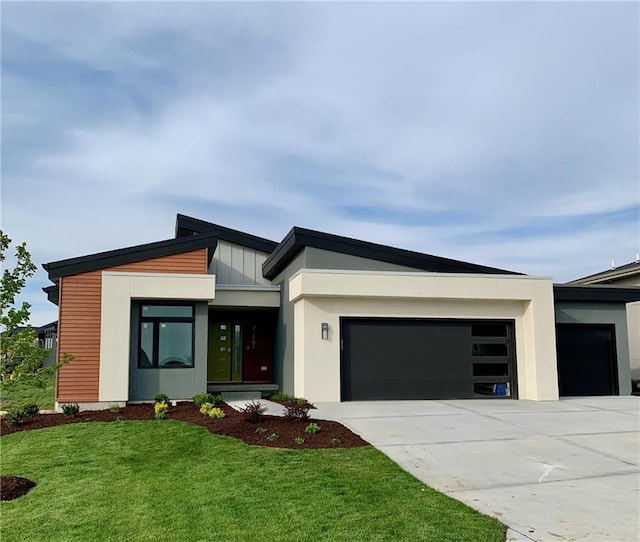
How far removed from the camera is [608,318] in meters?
15.7

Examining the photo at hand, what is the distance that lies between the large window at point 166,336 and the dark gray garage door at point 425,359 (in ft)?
13.2

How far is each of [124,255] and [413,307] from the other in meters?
7.60

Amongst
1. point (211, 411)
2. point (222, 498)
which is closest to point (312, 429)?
point (211, 411)

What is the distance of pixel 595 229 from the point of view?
2309 cm

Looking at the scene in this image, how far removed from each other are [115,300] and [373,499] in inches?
372

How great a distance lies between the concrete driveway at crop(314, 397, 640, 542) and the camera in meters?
5.07

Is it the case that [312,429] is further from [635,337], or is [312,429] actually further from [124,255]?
[635,337]

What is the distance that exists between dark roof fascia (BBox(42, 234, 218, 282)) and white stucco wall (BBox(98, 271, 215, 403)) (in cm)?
45

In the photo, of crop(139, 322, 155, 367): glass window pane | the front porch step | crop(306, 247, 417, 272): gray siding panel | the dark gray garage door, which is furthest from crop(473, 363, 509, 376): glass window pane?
crop(139, 322, 155, 367): glass window pane

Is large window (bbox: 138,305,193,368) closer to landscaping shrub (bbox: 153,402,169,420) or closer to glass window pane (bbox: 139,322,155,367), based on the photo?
glass window pane (bbox: 139,322,155,367)

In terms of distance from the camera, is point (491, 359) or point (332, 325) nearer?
point (332, 325)

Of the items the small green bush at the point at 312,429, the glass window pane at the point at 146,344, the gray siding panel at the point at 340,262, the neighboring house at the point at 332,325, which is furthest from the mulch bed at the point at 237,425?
the gray siding panel at the point at 340,262

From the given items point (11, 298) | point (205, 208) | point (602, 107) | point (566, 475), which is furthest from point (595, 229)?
point (11, 298)

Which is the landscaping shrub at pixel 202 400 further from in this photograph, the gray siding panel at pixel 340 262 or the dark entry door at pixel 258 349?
the dark entry door at pixel 258 349
